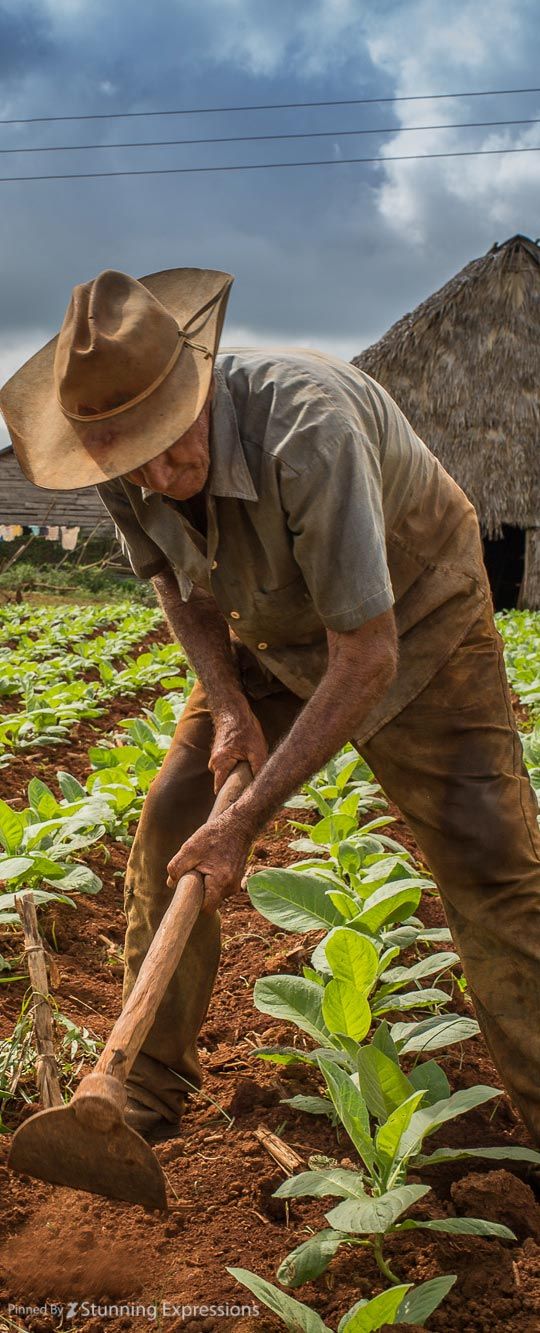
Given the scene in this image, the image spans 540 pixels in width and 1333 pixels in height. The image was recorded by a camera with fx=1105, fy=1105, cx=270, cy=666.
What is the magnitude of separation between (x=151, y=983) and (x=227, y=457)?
39.4 inches

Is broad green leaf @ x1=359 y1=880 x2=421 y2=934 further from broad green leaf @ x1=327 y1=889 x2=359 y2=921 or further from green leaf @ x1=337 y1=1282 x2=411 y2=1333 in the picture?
green leaf @ x1=337 y1=1282 x2=411 y2=1333

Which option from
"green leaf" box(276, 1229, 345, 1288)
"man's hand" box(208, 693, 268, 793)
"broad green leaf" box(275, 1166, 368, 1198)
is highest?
"man's hand" box(208, 693, 268, 793)

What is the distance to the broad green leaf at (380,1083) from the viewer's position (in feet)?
6.40

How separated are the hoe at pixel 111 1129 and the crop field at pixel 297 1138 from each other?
0.20 metres

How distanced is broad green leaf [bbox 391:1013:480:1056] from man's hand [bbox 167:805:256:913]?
572mm

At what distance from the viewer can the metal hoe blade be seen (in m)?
1.78

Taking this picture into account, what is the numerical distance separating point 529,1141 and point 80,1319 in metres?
1.01

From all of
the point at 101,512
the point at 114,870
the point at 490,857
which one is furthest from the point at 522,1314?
the point at 101,512

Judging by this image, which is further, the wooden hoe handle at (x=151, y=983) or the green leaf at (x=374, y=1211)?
the wooden hoe handle at (x=151, y=983)

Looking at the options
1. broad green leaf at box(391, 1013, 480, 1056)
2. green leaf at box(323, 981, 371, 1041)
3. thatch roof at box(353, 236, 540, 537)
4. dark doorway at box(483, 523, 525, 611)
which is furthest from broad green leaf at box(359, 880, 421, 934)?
dark doorway at box(483, 523, 525, 611)

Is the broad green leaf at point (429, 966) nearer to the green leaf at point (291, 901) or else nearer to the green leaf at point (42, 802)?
the green leaf at point (291, 901)

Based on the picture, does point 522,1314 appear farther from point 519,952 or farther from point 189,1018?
point 189,1018

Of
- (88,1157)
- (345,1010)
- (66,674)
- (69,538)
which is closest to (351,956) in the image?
(345,1010)

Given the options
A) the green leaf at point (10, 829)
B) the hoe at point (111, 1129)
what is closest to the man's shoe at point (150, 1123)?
the hoe at point (111, 1129)
